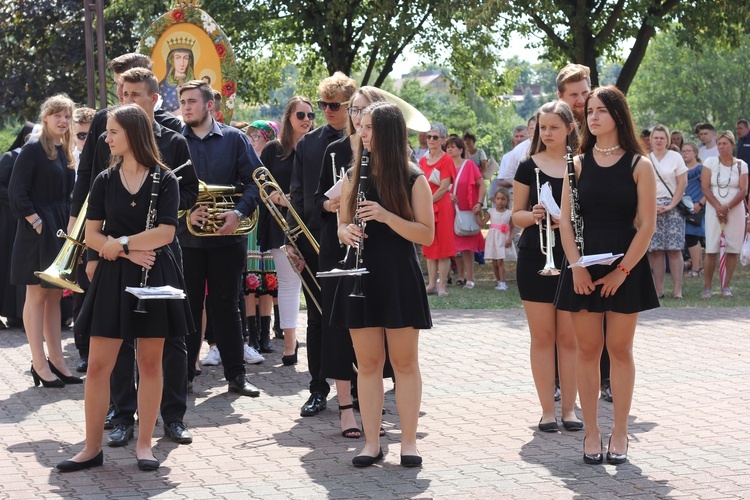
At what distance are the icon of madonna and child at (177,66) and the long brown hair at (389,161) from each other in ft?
23.4

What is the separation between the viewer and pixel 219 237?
792 cm

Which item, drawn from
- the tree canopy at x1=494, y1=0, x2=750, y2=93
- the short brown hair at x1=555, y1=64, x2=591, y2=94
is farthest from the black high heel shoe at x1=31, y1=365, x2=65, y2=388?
the tree canopy at x1=494, y1=0, x2=750, y2=93

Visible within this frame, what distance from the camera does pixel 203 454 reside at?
6.46 m

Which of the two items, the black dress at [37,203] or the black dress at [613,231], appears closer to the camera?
the black dress at [613,231]

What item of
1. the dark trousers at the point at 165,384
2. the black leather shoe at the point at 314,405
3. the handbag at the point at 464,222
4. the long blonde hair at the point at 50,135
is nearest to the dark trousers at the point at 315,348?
the black leather shoe at the point at 314,405

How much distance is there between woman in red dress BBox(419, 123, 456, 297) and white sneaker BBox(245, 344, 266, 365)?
197 inches

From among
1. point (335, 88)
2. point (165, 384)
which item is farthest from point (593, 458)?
point (335, 88)

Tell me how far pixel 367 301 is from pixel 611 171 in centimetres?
152

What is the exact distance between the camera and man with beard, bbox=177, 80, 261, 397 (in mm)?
7887

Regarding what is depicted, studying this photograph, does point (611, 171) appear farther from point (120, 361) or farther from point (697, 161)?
point (697, 161)

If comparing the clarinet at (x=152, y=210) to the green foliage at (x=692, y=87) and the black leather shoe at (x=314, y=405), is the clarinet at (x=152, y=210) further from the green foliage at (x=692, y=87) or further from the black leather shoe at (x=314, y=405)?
the green foliage at (x=692, y=87)

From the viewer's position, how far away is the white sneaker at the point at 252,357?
9508 millimetres

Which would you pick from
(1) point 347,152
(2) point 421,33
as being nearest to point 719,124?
(2) point 421,33

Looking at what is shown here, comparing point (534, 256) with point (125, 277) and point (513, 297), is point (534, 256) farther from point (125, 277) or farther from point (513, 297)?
point (513, 297)
